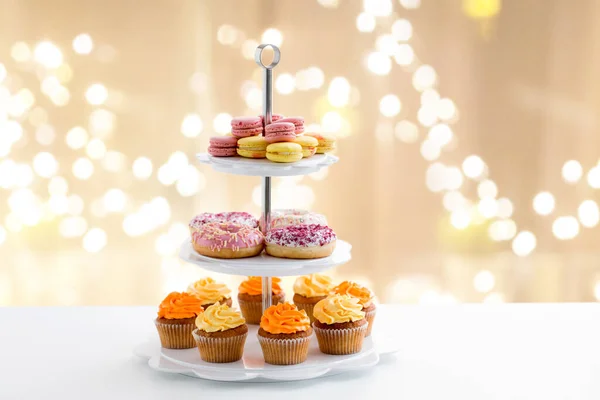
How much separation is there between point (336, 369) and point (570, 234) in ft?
5.19

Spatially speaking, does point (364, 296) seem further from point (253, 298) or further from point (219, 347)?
point (219, 347)

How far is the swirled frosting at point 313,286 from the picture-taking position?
2027mm

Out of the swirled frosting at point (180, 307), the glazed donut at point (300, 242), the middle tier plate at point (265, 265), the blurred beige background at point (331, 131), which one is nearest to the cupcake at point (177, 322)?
the swirled frosting at point (180, 307)

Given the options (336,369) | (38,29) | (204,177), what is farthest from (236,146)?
(38,29)

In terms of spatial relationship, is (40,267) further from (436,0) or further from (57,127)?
(436,0)

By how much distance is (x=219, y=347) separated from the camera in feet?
5.71

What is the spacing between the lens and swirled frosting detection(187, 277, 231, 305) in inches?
77.6

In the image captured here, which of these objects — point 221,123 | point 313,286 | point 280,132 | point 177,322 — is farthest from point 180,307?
point 221,123

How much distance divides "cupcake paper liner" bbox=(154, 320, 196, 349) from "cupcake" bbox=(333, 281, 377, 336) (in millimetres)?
374

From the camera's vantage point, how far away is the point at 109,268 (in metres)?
2.96

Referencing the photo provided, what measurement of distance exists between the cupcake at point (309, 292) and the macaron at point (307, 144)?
0.36 m

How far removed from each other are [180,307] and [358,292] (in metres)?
0.42

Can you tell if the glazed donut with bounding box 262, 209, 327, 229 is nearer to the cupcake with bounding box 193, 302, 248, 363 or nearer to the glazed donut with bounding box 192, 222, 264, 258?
the glazed donut with bounding box 192, 222, 264, 258

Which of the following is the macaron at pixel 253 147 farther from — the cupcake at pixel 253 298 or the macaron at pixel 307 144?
the cupcake at pixel 253 298
